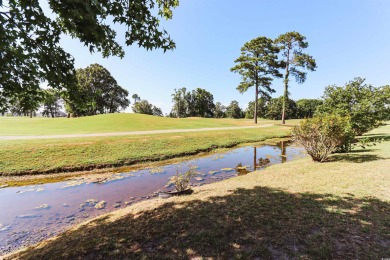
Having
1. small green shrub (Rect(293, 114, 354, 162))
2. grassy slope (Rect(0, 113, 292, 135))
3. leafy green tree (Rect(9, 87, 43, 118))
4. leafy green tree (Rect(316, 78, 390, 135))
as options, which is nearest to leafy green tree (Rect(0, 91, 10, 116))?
leafy green tree (Rect(9, 87, 43, 118))

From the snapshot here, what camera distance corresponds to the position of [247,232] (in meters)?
3.71

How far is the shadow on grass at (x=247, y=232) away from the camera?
3146mm

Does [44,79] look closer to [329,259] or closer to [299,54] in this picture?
[329,259]

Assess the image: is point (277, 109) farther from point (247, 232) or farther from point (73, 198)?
point (247, 232)

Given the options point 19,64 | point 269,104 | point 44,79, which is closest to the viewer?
point 19,64

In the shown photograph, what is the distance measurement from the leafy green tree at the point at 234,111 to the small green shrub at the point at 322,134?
9772 cm

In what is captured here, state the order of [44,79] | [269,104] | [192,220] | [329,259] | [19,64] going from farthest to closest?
[269,104]
[192,220]
[44,79]
[19,64]
[329,259]

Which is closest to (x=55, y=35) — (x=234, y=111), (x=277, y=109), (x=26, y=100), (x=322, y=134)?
(x=26, y=100)

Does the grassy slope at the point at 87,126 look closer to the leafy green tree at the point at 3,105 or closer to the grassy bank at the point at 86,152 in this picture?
the grassy bank at the point at 86,152

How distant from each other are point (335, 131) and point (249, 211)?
7927 mm

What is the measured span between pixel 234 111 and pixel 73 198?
338 feet

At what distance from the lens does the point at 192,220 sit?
174 inches

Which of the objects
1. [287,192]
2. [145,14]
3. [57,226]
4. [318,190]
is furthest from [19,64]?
[318,190]

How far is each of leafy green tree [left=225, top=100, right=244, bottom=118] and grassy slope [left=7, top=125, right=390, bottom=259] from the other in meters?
102
